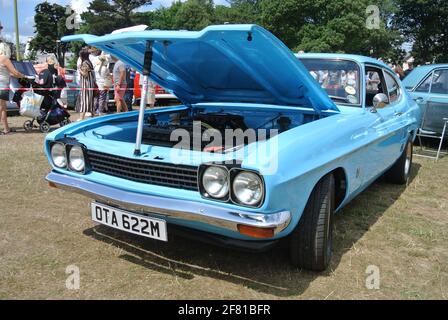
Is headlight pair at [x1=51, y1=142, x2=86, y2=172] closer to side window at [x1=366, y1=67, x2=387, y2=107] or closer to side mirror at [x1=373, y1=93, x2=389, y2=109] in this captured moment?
side mirror at [x1=373, y1=93, x2=389, y2=109]

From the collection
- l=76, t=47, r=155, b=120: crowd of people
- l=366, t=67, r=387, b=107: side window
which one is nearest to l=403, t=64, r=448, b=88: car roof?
l=366, t=67, r=387, b=107: side window

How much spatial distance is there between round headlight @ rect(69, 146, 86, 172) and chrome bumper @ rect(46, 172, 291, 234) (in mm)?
144

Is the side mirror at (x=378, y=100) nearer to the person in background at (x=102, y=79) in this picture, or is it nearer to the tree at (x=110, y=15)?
the person in background at (x=102, y=79)

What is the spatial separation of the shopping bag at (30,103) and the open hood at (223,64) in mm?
4716

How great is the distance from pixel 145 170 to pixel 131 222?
344 millimetres

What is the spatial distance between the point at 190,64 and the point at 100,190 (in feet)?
4.63

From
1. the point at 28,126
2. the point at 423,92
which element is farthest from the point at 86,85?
the point at 423,92

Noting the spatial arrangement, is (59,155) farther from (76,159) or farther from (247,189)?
(247,189)

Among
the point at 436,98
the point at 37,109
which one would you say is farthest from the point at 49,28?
the point at 436,98

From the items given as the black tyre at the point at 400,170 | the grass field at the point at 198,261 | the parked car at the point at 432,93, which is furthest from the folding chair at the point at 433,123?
the grass field at the point at 198,261

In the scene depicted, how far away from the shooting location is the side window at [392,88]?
4.48 metres

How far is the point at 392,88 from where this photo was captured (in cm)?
464

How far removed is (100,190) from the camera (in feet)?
9.02
